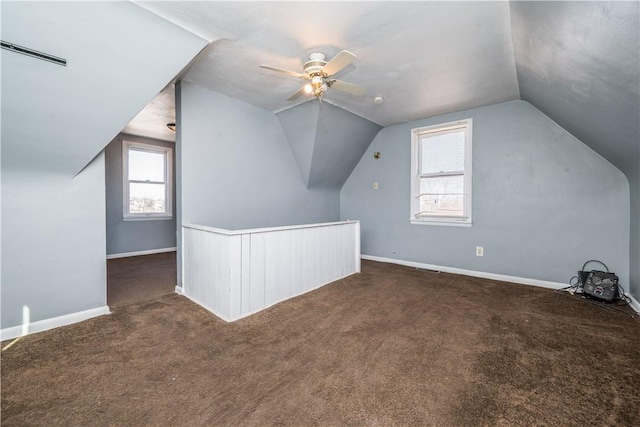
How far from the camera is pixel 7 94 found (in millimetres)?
1605

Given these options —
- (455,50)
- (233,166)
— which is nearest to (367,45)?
(455,50)

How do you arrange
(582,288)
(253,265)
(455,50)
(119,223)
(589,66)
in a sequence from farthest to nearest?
1. (119,223)
2. (582,288)
3. (253,265)
4. (455,50)
5. (589,66)

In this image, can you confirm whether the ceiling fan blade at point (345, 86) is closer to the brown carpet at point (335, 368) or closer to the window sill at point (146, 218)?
the brown carpet at point (335, 368)

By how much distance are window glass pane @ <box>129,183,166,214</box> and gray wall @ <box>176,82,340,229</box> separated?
289 centimetres

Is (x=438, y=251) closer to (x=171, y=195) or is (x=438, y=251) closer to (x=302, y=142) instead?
(x=302, y=142)

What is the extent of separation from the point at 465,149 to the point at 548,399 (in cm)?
314

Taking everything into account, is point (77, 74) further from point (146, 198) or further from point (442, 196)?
point (442, 196)

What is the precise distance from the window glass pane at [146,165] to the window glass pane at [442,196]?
5009mm

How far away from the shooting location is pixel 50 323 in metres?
2.10

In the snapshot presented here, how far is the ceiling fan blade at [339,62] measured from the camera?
1.89 meters

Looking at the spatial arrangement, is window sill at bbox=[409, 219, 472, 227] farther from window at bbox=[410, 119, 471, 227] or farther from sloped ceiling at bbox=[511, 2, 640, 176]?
sloped ceiling at bbox=[511, 2, 640, 176]

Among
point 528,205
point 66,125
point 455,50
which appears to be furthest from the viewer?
point 528,205

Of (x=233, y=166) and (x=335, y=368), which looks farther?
(x=233, y=166)

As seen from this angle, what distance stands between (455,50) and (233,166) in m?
2.62
